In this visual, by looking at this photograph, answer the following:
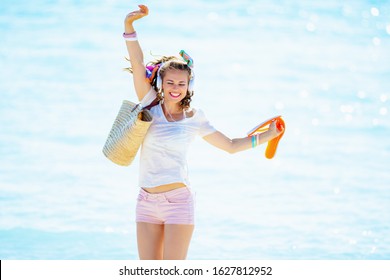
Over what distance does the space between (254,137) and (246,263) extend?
686 mm

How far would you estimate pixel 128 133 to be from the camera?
475 cm

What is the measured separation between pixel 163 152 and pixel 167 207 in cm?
29

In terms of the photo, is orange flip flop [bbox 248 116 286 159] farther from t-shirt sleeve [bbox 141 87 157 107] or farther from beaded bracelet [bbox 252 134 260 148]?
t-shirt sleeve [bbox 141 87 157 107]

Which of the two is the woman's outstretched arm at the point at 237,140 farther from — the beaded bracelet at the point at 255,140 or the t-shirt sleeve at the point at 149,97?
the t-shirt sleeve at the point at 149,97

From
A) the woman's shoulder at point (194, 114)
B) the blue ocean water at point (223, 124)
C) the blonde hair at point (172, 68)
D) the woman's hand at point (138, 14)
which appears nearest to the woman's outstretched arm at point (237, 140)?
the woman's shoulder at point (194, 114)

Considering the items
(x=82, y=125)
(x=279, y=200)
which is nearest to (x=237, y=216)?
(x=279, y=200)

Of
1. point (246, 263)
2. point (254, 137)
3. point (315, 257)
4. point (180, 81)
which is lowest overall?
point (315, 257)

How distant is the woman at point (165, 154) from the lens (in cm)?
475

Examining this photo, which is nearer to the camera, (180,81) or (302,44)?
(180,81)

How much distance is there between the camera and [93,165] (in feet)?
32.3

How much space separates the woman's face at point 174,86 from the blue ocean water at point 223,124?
2.95 m

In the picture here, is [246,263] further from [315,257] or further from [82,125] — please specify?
[82,125]

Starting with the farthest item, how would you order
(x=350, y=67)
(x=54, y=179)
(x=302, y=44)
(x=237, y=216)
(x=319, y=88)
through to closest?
1. (x=302, y=44)
2. (x=350, y=67)
3. (x=319, y=88)
4. (x=54, y=179)
5. (x=237, y=216)

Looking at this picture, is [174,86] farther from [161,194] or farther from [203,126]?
[161,194]
